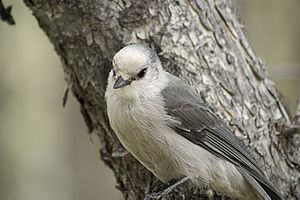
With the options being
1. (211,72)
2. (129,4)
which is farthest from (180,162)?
(129,4)

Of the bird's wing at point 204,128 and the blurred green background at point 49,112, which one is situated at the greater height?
the blurred green background at point 49,112

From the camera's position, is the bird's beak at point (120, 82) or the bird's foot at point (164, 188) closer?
the bird's beak at point (120, 82)

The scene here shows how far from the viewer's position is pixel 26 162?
26.8 feet

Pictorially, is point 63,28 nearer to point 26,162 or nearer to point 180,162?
point 180,162

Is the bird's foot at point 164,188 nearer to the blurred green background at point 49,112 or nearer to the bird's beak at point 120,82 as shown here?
the bird's beak at point 120,82

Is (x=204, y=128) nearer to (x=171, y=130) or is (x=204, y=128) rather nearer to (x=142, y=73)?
(x=171, y=130)

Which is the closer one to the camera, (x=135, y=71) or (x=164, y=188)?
(x=135, y=71)

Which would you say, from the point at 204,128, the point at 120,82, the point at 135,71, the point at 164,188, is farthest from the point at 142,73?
the point at 164,188

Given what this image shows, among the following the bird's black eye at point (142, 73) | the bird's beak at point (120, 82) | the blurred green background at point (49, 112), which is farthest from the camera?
the blurred green background at point (49, 112)

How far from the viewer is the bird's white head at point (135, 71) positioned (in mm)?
3555

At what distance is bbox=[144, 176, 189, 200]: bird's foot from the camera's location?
376cm

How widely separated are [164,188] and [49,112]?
4673 mm

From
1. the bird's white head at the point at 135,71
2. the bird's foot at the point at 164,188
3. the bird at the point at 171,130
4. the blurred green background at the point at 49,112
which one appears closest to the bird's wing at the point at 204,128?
the bird at the point at 171,130

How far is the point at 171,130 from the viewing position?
3760 mm
